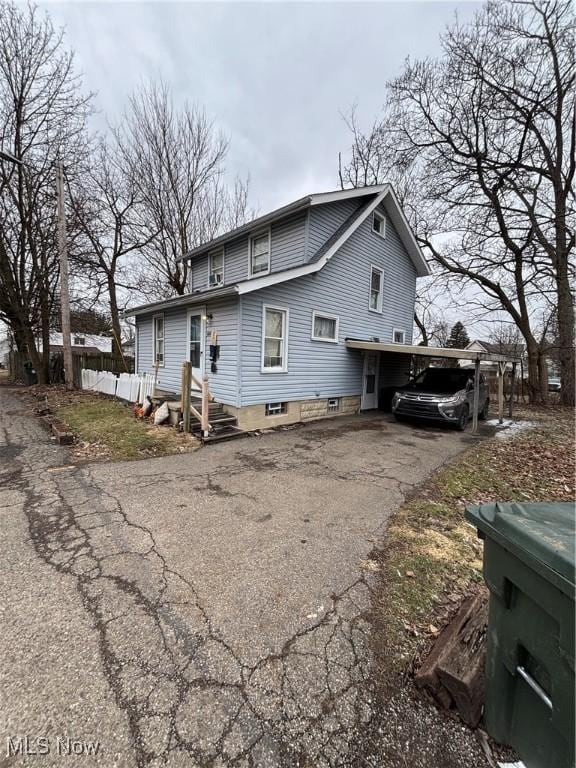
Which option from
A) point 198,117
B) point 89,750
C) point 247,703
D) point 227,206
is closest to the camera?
point 89,750

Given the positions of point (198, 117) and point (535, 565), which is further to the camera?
point (198, 117)

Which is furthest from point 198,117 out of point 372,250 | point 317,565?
point 317,565

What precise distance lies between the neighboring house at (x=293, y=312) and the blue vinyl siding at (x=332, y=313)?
0.11 ft

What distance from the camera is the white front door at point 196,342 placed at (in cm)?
910

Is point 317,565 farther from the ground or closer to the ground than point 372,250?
Result: closer to the ground

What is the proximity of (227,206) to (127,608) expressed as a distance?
20.0 m

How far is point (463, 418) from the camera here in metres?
9.43

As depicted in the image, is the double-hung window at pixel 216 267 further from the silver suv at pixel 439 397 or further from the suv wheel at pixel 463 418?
the suv wheel at pixel 463 418

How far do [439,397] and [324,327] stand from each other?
157 inches

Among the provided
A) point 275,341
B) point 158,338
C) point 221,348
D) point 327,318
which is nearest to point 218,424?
point 221,348

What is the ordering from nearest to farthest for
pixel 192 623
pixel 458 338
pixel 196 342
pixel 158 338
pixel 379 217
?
pixel 192 623
pixel 196 342
pixel 158 338
pixel 379 217
pixel 458 338

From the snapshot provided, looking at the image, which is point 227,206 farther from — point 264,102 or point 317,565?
point 317,565

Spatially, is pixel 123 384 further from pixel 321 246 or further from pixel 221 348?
pixel 321 246

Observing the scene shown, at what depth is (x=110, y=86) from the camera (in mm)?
12719
